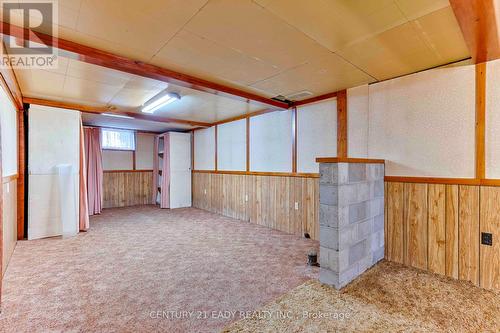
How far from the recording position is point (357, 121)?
3275 millimetres

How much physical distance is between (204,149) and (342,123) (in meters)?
4.09

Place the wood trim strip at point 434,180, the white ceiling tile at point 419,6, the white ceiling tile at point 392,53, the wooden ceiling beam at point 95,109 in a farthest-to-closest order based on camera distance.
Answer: the wooden ceiling beam at point 95,109
the wood trim strip at point 434,180
the white ceiling tile at point 392,53
the white ceiling tile at point 419,6

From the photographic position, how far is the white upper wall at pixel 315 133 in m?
3.62

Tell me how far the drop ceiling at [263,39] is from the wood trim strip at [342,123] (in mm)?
179

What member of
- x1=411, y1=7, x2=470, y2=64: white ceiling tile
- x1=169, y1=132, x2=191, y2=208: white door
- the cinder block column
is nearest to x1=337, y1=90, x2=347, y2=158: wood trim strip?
the cinder block column

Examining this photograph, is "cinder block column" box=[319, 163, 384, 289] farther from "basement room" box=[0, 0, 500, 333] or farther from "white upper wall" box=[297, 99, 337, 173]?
"white upper wall" box=[297, 99, 337, 173]

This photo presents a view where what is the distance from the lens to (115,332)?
1.67 m

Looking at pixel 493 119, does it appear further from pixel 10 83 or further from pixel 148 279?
pixel 10 83

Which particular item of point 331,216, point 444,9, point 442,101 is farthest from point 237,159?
point 444,9

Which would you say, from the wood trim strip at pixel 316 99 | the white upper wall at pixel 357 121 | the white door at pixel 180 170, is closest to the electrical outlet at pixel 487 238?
the white upper wall at pixel 357 121

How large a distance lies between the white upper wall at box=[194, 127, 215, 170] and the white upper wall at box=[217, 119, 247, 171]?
0.32 meters

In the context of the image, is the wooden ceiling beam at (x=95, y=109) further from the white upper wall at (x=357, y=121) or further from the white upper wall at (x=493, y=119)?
the white upper wall at (x=493, y=119)

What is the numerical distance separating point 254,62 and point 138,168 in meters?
5.93

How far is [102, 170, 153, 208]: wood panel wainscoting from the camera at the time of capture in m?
6.73
